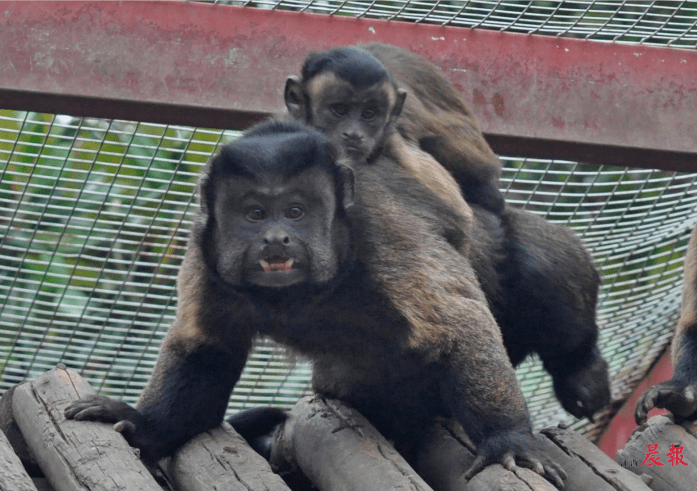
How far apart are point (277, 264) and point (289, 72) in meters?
1.40

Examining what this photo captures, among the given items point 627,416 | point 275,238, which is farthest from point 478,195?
point 627,416

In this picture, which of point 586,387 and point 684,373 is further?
point 586,387

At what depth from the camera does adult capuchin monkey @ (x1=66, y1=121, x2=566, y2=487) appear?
3.45m

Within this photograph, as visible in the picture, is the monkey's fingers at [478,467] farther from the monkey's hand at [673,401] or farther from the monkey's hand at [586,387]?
the monkey's hand at [586,387]

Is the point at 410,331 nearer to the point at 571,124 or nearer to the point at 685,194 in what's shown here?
the point at 571,124

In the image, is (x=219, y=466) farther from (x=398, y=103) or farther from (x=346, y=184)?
(x=398, y=103)

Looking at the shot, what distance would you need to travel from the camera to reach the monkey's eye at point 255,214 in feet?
11.3

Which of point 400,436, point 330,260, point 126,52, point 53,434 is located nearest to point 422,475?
point 400,436

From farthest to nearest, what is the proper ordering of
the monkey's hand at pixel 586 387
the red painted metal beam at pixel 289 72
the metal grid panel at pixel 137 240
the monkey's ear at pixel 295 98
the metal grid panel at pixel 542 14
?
the metal grid panel at pixel 137 240 < the metal grid panel at pixel 542 14 < the monkey's hand at pixel 586 387 < the red painted metal beam at pixel 289 72 < the monkey's ear at pixel 295 98

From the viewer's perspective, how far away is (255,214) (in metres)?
3.46

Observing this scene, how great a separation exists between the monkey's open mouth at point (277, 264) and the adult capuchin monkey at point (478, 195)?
788 millimetres

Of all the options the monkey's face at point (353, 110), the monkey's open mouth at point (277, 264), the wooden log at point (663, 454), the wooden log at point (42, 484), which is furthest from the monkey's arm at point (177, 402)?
the wooden log at point (663, 454)

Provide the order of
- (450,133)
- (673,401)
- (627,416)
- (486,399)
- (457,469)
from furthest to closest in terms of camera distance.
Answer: (627,416), (450,133), (673,401), (457,469), (486,399)

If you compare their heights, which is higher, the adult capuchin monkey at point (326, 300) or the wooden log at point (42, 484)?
the adult capuchin monkey at point (326, 300)
